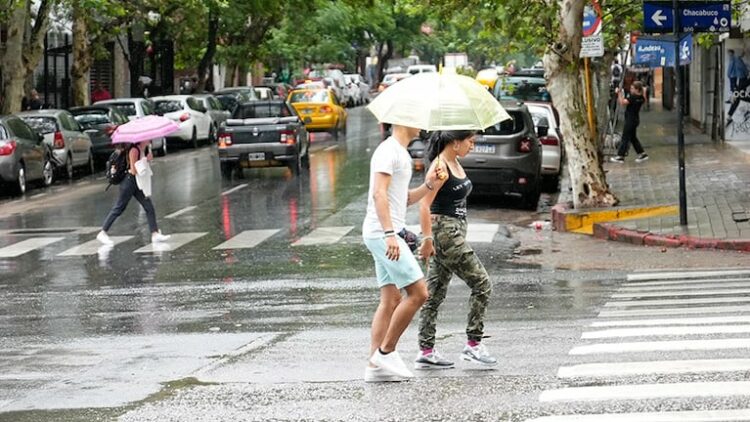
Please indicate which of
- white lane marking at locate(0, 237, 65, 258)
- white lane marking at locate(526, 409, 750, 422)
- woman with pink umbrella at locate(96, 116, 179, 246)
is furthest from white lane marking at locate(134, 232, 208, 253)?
white lane marking at locate(526, 409, 750, 422)

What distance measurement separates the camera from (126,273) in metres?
16.7

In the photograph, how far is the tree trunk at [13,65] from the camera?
114ft

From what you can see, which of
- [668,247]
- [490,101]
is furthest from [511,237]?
[490,101]

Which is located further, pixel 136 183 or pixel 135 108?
pixel 135 108

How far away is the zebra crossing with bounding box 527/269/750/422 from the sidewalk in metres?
5.00

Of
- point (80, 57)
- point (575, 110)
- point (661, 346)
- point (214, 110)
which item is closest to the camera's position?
point (661, 346)

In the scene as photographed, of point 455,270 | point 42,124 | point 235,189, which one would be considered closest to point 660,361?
point 455,270

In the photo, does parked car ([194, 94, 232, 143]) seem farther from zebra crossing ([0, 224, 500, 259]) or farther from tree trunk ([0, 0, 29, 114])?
zebra crossing ([0, 224, 500, 259])

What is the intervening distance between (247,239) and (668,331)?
1020 centimetres

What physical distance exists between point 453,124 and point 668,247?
30.1ft

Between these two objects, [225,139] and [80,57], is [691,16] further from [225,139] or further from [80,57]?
[80,57]

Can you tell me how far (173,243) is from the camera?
19.6 meters

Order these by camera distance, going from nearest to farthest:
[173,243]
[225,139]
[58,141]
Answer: [173,243] < [225,139] < [58,141]

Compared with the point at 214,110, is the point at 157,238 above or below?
below
